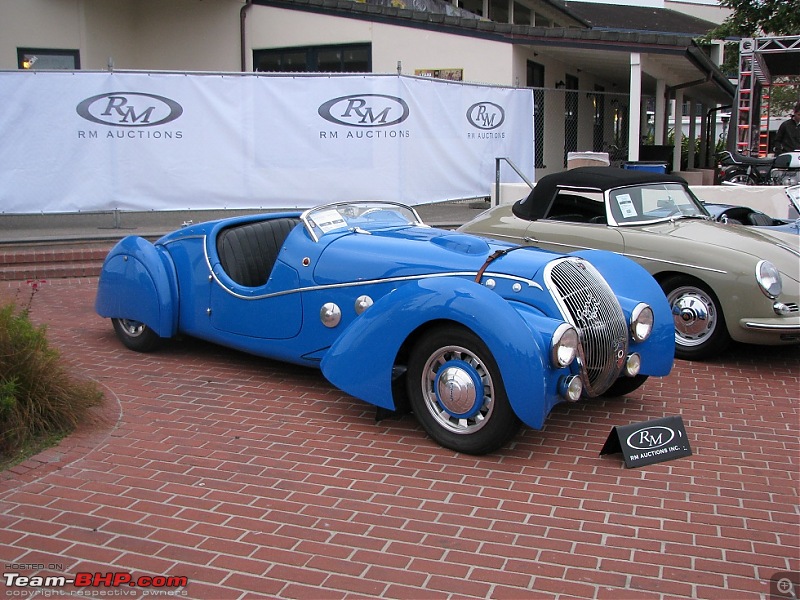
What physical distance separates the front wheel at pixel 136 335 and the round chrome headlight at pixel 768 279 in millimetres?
4815

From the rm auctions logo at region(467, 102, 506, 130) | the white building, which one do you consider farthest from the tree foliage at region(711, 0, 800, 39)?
the rm auctions logo at region(467, 102, 506, 130)

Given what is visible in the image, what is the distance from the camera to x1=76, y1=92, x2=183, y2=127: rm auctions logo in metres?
10.8

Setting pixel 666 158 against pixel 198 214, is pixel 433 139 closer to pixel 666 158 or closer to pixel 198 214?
pixel 198 214

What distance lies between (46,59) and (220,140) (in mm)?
6986

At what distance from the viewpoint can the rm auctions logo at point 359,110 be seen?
39.0 feet

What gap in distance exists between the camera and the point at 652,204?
768 cm

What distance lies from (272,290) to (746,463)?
3.25 meters

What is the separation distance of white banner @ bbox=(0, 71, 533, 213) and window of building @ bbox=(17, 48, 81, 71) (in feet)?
19.1

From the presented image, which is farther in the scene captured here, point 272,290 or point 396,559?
point 272,290

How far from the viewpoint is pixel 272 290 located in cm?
581

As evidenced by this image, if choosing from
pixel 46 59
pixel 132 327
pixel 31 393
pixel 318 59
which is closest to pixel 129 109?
pixel 132 327

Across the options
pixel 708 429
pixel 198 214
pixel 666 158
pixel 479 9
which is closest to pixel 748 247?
pixel 708 429

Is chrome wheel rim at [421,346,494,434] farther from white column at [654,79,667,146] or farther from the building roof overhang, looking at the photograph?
white column at [654,79,667,146]

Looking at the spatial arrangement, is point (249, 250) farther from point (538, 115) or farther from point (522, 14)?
point (522, 14)
